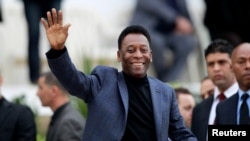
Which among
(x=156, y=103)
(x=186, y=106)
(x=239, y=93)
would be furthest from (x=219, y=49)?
(x=156, y=103)

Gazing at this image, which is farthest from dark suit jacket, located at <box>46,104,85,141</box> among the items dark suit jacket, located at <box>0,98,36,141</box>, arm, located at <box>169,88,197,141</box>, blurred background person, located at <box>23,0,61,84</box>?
blurred background person, located at <box>23,0,61,84</box>

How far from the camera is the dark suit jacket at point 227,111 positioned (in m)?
8.13

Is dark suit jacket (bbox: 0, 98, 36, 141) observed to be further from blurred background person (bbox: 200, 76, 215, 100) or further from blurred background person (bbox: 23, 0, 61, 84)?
blurred background person (bbox: 23, 0, 61, 84)

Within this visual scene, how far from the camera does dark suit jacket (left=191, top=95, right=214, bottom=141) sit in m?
8.74

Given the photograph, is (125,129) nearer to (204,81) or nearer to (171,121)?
(171,121)

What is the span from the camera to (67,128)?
8.54 metres

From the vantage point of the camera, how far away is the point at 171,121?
22.2 feet

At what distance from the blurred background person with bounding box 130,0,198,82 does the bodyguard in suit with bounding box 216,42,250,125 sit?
5867 mm

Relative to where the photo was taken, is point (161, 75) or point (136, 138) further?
point (161, 75)

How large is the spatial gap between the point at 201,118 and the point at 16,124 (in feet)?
4.91

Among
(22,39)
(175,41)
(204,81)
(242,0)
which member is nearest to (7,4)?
(22,39)

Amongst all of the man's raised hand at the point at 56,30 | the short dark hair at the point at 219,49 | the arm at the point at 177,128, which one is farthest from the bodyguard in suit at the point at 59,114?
the man's raised hand at the point at 56,30

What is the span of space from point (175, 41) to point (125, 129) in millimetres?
8152

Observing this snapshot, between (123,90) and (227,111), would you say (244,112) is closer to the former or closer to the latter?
(227,111)
